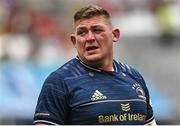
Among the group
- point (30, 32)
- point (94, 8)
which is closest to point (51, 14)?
point (30, 32)

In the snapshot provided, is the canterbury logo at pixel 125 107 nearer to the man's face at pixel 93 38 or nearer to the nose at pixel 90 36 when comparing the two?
the man's face at pixel 93 38

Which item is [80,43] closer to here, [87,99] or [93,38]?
[93,38]

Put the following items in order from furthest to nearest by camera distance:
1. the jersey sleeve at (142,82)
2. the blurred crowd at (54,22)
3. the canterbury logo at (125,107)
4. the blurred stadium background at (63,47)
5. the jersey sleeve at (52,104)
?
1. the blurred crowd at (54,22)
2. the blurred stadium background at (63,47)
3. the jersey sleeve at (142,82)
4. the canterbury logo at (125,107)
5. the jersey sleeve at (52,104)

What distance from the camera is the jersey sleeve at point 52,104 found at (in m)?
3.88

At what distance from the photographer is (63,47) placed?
12.1 meters

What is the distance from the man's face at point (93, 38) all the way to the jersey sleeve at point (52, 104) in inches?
10.6

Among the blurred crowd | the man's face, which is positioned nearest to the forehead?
the man's face

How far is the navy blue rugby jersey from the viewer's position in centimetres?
389

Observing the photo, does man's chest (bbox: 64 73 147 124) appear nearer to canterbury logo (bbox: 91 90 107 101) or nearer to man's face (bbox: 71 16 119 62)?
canterbury logo (bbox: 91 90 107 101)

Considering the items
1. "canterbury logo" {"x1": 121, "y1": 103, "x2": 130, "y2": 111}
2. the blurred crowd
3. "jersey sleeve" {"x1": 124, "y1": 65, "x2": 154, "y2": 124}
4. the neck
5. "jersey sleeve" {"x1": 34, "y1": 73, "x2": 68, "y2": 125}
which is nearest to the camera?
"jersey sleeve" {"x1": 34, "y1": 73, "x2": 68, "y2": 125}

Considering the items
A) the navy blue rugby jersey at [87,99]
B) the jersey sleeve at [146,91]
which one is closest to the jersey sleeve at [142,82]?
the jersey sleeve at [146,91]

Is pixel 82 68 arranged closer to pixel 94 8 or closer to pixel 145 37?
pixel 94 8

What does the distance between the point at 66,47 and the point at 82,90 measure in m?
8.15

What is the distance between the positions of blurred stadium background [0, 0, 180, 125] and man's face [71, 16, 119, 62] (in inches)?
257
